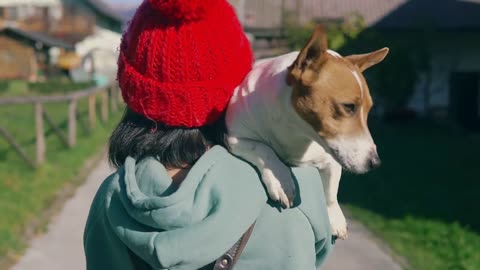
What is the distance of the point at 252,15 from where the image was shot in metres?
26.2

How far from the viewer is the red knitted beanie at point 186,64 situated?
202cm

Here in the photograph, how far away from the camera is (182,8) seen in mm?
1992

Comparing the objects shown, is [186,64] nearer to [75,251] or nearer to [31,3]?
[75,251]

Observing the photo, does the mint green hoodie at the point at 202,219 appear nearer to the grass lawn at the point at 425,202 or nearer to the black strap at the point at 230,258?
the black strap at the point at 230,258

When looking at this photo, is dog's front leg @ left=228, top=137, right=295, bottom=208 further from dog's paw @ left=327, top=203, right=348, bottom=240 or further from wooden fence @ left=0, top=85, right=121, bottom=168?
wooden fence @ left=0, top=85, right=121, bottom=168

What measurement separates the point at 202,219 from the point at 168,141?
9.5 inches

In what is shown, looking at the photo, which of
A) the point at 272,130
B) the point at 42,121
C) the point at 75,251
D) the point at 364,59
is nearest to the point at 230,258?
the point at 272,130

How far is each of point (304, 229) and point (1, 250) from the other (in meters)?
5.26

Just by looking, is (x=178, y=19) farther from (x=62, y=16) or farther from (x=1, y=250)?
(x=62, y=16)

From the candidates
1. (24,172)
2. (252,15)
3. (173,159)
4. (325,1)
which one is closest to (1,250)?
(24,172)

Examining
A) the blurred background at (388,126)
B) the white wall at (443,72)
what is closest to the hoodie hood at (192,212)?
the blurred background at (388,126)

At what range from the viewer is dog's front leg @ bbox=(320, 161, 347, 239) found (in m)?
2.18

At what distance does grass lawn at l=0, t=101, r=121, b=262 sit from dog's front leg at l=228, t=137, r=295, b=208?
5135 millimetres

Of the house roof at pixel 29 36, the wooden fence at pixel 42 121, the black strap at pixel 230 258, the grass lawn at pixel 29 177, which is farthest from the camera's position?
the house roof at pixel 29 36
